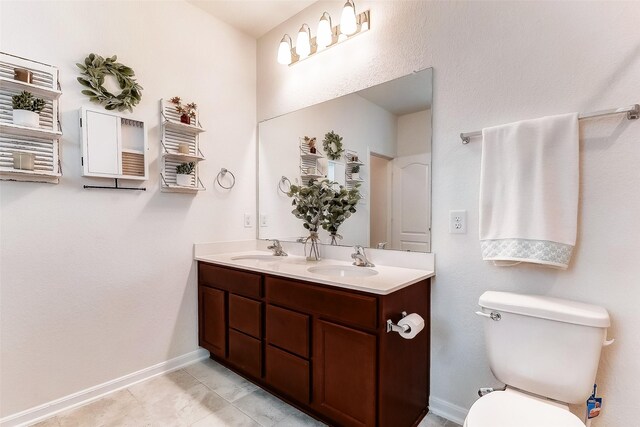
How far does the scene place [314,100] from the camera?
91.8 inches

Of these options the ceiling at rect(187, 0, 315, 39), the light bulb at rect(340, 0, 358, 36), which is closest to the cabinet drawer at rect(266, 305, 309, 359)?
the light bulb at rect(340, 0, 358, 36)

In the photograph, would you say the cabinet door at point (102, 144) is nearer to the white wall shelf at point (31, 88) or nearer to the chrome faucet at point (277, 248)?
the white wall shelf at point (31, 88)

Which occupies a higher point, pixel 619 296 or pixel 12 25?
pixel 12 25

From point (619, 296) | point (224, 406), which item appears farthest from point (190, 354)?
point (619, 296)

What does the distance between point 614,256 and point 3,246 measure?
2.86 m

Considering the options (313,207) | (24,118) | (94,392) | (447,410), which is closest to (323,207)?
(313,207)

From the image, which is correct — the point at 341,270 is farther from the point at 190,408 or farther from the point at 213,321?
the point at 190,408

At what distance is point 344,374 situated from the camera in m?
1.49

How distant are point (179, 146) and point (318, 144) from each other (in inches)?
39.4

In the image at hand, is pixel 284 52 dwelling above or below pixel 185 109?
above

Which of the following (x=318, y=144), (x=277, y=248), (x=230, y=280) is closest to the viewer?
(x=230, y=280)

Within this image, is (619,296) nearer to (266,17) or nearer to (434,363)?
(434,363)

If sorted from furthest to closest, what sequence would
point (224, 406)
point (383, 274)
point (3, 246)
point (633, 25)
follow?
1. point (224, 406)
2. point (383, 274)
3. point (3, 246)
4. point (633, 25)

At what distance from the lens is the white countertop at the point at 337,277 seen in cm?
141
